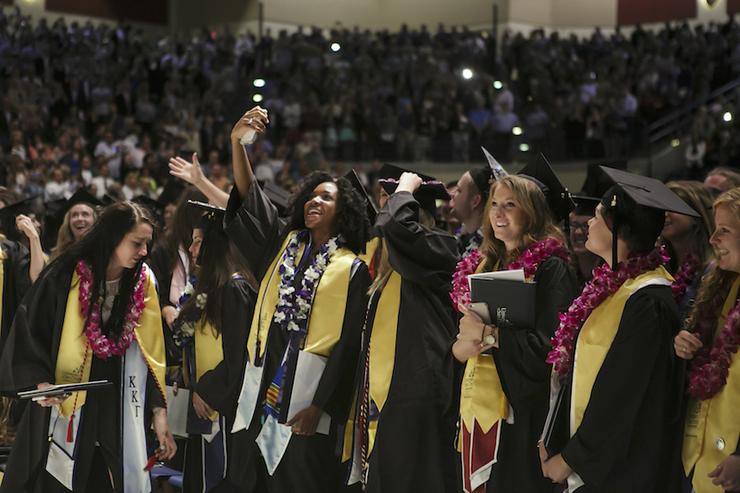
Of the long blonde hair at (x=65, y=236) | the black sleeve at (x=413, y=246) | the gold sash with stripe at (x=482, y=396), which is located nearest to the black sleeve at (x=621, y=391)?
the gold sash with stripe at (x=482, y=396)

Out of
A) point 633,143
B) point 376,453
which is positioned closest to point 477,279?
point 376,453

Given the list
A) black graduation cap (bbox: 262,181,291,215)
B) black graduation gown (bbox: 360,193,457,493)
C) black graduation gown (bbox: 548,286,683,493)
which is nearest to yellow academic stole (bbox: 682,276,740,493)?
black graduation gown (bbox: 548,286,683,493)

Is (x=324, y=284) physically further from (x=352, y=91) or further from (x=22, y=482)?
(x=352, y=91)

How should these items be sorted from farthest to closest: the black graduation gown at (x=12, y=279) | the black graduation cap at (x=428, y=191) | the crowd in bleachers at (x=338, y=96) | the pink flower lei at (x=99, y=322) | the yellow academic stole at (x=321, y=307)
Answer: the crowd in bleachers at (x=338, y=96)
the black graduation gown at (x=12, y=279)
the black graduation cap at (x=428, y=191)
the yellow academic stole at (x=321, y=307)
the pink flower lei at (x=99, y=322)

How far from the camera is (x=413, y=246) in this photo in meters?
4.84

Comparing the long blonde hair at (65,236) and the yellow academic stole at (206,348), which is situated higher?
the long blonde hair at (65,236)

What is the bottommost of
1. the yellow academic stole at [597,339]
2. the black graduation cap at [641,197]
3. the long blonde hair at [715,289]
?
the yellow academic stole at [597,339]

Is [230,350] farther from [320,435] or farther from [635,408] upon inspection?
[635,408]

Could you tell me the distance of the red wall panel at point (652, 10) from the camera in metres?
27.1

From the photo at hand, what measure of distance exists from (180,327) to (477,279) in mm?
2281

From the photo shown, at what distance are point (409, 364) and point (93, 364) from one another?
158 cm

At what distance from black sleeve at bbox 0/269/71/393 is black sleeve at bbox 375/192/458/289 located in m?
1.66

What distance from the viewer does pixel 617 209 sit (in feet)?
13.3

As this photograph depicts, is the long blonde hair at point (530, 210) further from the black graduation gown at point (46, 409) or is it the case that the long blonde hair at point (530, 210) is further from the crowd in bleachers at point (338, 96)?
the crowd in bleachers at point (338, 96)
